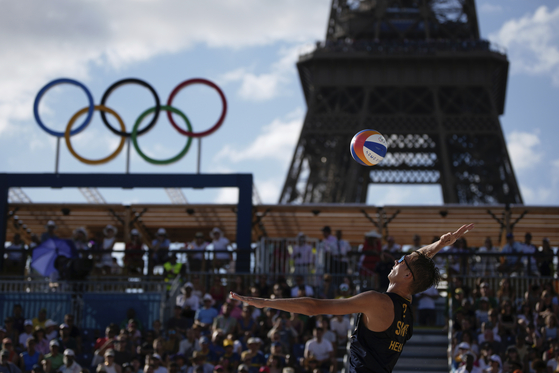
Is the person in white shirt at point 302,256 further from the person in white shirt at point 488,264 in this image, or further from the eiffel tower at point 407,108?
the eiffel tower at point 407,108

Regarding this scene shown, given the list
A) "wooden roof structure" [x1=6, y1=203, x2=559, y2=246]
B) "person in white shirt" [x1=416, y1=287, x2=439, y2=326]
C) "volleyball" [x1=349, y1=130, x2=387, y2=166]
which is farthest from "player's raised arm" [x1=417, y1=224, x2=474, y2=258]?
"wooden roof structure" [x1=6, y1=203, x2=559, y2=246]

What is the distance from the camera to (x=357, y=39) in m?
44.8

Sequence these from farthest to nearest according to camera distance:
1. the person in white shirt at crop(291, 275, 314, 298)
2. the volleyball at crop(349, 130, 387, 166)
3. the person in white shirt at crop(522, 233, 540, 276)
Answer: the person in white shirt at crop(522, 233, 540, 276)
the person in white shirt at crop(291, 275, 314, 298)
the volleyball at crop(349, 130, 387, 166)

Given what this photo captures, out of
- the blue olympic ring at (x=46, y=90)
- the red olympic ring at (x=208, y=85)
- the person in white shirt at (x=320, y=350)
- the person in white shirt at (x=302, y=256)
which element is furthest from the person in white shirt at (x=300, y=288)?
the blue olympic ring at (x=46, y=90)

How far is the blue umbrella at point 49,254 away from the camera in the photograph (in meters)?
16.1

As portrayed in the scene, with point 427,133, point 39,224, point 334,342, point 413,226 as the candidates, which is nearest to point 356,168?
point 427,133

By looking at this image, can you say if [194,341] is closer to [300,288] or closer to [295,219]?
[300,288]

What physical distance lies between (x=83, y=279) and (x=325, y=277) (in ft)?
17.4

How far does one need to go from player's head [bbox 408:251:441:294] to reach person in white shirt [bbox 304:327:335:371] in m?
7.62

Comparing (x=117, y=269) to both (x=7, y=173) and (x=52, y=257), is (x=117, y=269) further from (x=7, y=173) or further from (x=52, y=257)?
(x=7, y=173)

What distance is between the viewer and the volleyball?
27.4ft

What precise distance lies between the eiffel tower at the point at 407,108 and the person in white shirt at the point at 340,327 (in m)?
24.3

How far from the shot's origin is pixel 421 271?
16.4ft

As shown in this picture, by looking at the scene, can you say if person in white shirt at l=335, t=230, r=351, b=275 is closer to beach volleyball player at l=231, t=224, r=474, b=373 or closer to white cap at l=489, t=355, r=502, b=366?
white cap at l=489, t=355, r=502, b=366
